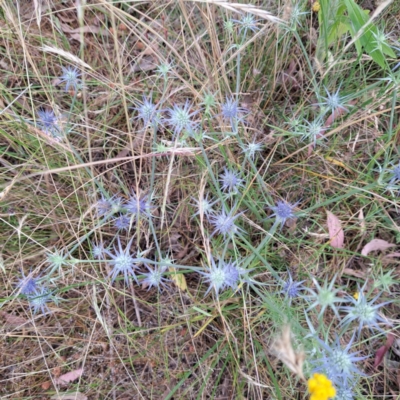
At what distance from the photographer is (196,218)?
1194mm

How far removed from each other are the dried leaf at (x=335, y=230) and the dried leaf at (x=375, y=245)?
0.07 m

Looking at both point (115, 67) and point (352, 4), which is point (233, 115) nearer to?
point (352, 4)

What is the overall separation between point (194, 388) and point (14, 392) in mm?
547

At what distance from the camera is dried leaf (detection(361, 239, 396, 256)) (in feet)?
3.81

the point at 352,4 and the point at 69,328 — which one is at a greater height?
the point at 352,4

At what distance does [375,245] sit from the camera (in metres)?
1.17

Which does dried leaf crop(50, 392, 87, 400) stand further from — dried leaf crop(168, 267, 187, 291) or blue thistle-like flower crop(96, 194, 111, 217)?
blue thistle-like flower crop(96, 194, 111, 217)

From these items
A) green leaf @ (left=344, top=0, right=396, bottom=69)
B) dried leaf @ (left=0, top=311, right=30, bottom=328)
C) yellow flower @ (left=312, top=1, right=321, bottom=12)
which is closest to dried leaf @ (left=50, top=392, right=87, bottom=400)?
dried leaf @ (left=0, top=311, right=30, bottom=328)

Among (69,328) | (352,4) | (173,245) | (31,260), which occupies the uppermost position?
(352,4)

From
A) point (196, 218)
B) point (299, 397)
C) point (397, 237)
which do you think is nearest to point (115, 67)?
point (196, 218)

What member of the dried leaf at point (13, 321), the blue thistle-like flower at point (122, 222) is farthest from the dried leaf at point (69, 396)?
the blue thistle-like flower at point (122, 222)

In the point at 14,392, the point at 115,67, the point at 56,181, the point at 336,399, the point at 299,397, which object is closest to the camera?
the point at 336,399

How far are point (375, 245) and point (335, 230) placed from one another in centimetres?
12

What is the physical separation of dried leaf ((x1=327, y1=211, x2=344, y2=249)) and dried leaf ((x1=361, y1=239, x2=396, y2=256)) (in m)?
0.07
